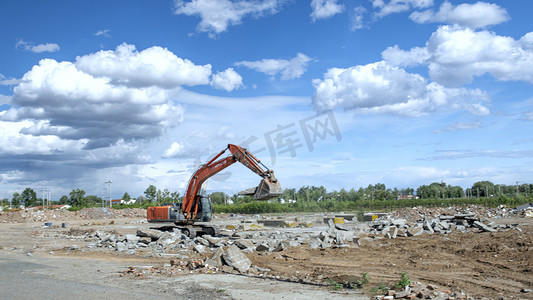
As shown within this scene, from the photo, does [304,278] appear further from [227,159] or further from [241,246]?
[227,159]

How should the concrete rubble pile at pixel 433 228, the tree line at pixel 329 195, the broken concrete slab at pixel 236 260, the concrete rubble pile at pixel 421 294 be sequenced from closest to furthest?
the concrete rubble pile at pixel 421 294 → the broken concrete slab at pixel 236 260 → the concrete rubble pile at pixel 433 228 → the tree line at pixel 329 195

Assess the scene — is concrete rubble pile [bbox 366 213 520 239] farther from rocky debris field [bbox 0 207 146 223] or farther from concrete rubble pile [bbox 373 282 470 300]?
rocky debris field [bbox 0 207 146 223]

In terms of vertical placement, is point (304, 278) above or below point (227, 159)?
below

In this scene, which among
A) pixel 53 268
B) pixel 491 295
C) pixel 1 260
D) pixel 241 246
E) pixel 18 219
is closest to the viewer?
pixel 491 295

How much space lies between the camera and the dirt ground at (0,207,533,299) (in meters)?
9.29

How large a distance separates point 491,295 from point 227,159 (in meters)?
13.5

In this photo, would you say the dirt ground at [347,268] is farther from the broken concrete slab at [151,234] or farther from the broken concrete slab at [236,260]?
the broken concrete slab at [151,234]

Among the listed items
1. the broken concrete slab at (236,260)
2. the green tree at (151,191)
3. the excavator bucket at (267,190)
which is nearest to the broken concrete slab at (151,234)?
the excavator bucket at (267,190)

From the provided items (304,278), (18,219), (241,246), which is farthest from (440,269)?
(18,219)

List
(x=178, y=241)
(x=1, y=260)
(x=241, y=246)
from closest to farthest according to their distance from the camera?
(x=1, y=260) < (x=241, y=246) < (x=178, y=241)

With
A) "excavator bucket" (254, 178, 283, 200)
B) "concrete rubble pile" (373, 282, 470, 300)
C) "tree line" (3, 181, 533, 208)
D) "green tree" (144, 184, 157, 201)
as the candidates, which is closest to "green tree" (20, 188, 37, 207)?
"tree line" (3, 181, 533, 208)

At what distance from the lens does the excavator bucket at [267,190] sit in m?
17.1

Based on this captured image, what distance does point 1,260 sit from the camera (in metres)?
15.3

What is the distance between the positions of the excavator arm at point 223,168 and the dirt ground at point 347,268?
2788 mm
